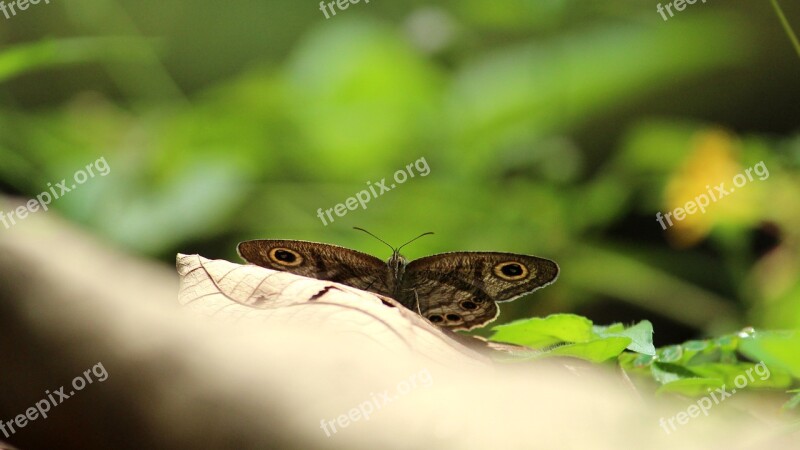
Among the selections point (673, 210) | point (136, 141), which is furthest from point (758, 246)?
point (136, 141)

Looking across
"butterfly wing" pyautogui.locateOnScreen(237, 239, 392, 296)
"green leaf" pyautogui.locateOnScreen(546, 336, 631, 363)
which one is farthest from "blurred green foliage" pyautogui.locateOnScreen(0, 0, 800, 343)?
"green leaf" pyautogui.locateOnScreen(546, 336, 631, 363)

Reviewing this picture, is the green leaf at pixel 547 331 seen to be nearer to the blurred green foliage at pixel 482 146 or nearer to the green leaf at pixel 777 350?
the green leaf at pixel 777 350

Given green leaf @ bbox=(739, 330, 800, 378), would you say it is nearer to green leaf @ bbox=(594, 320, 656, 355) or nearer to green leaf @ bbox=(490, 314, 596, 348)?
green leaf @ bbox=(594, 320, 656, 355)

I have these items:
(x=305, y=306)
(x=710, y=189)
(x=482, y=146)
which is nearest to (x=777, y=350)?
(x=305, y=306)

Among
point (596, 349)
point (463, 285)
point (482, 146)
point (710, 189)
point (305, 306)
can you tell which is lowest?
point (710, 189)

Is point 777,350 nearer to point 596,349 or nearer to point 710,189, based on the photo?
point 596,349

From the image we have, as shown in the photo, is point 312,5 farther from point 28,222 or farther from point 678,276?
point 28,222
